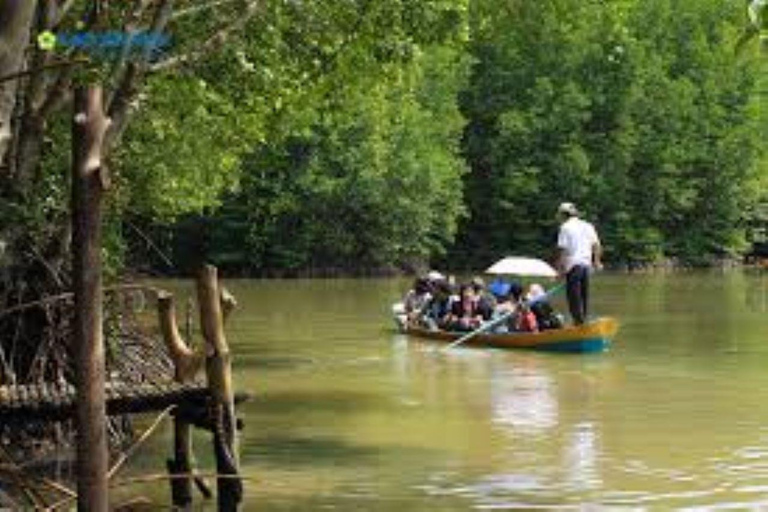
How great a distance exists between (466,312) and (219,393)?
1438 centimetres

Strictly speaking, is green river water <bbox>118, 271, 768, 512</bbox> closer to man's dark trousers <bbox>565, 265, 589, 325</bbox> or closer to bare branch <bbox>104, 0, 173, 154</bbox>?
man's dark trousers <bbox>565, 265, 589, 325</bbox>

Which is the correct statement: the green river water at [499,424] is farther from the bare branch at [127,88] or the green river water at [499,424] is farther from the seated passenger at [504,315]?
the bare branch at [127,88]

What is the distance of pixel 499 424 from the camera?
14414mm

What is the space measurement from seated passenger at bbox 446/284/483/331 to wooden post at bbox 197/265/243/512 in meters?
13.7

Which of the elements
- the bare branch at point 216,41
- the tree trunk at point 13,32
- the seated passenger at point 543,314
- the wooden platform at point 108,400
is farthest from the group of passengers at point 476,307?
the tree trunk at point 13,32

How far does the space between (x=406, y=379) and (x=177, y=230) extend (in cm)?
3973

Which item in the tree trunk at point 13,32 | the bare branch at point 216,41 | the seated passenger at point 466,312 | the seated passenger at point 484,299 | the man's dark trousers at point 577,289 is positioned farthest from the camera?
the seated passenger at point 484,299

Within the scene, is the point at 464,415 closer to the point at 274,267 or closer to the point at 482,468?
the point at 482,468

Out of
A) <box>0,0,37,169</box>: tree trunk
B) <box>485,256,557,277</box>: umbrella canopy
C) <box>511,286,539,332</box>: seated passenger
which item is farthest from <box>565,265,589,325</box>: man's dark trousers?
<box>0,0,37,169</box>: tree trunk

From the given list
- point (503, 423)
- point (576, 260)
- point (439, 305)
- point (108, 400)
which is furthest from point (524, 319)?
point (108, 400)

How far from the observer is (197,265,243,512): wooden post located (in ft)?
33.6

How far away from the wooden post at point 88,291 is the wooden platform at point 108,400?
12.9 feet

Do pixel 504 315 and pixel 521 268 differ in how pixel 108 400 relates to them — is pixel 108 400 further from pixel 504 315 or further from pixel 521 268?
pixel 521 268

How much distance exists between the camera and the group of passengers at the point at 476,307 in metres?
23.2
